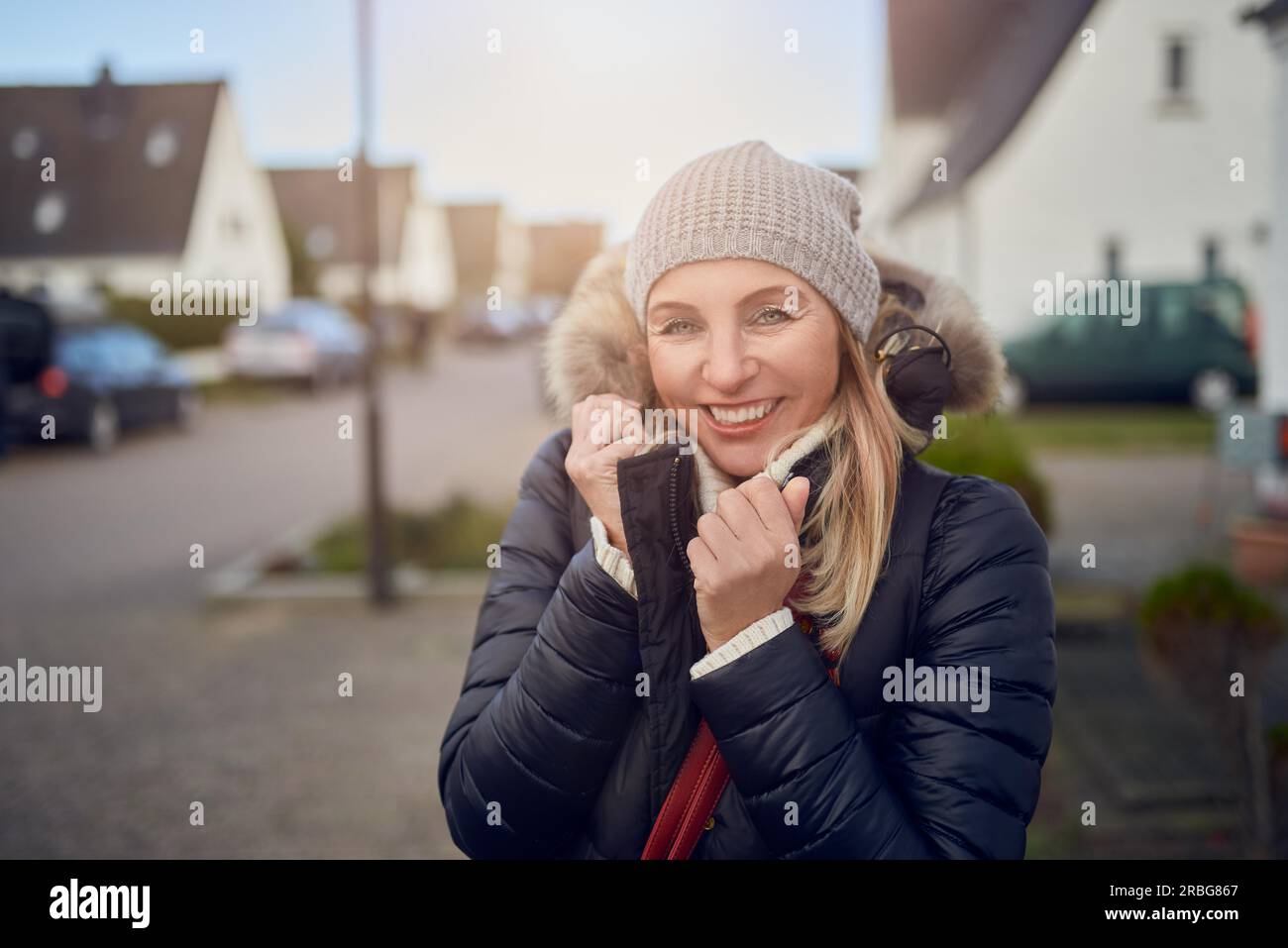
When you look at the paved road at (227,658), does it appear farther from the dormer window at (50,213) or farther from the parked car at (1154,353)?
the dormer window at (50,213)

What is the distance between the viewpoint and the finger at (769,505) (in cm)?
147

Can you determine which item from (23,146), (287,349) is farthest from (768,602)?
(287,349)

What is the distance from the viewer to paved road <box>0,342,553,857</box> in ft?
14.8

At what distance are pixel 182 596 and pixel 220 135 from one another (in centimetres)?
2537

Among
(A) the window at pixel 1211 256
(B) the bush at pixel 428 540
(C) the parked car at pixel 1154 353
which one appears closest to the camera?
(B) the bush at pixel 428 540

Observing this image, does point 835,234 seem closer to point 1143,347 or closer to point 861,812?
point 861,812

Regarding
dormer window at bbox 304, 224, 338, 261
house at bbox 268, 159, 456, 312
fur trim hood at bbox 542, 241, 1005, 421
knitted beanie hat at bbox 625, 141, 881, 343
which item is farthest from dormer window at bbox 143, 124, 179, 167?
knitted beanie hat at bbox 625, 141, 881, 343

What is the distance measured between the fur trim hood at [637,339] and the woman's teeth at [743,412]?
0.69 feet

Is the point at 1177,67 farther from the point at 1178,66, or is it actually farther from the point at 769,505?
the point at 769,505

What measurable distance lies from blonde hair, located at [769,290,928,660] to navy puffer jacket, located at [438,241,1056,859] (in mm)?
32

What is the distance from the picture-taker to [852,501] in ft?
5.46

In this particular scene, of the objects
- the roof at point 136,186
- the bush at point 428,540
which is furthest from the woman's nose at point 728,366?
the roof at point 136,186

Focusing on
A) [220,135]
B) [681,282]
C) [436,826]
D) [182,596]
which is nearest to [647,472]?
[681,282]

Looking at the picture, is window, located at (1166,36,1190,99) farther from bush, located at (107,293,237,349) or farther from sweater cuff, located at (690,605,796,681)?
sweater cuff, located at (690,605,796,681)
